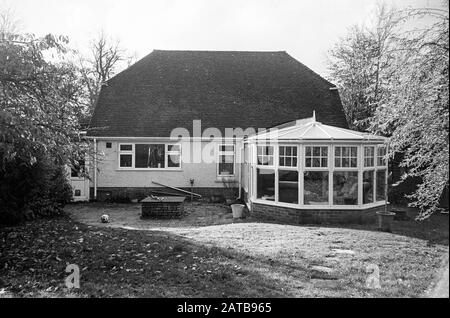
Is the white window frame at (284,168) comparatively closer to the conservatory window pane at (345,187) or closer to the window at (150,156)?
the conservatory window pane at (345,187)

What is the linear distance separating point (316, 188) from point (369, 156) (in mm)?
2195

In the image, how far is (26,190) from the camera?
12.0 m

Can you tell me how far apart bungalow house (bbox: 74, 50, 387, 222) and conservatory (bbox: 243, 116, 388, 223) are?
1.3 inches

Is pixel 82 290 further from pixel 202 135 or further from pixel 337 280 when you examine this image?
pixel 202 135

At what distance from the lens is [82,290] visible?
20.8 feet

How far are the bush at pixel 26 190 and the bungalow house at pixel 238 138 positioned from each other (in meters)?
2.10

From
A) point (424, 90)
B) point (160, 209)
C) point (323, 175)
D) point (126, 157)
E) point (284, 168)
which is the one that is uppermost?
point (424, 90)

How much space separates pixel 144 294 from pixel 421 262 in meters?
5.60

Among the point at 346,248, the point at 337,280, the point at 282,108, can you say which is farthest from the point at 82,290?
the point at 282,108

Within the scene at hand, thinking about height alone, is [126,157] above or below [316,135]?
below

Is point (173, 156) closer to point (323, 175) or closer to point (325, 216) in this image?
point (323, 175)

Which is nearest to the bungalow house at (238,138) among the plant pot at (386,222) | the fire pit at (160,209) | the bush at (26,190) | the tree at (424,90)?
the plant pot at (386,222)

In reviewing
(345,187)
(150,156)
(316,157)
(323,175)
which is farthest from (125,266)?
(150,156)
